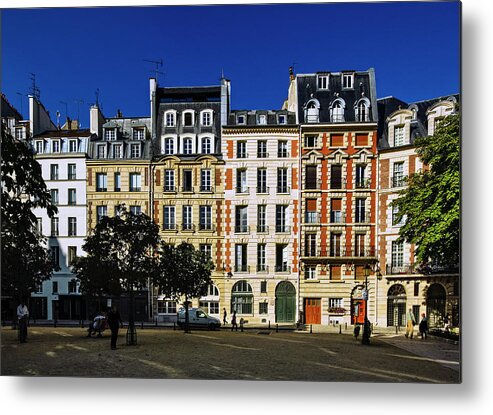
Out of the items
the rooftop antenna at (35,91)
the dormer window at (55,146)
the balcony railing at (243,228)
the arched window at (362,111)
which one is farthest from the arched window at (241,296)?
the rooftop antenna at (35,91)

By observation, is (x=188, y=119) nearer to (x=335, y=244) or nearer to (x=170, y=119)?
(x=170, y=119)

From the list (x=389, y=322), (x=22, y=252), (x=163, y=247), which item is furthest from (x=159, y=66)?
(x=389, y=322)

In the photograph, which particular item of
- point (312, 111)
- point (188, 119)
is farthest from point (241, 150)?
point (312, 111)

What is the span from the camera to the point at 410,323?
6.25 m

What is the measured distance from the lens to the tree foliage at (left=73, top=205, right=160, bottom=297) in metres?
6.51

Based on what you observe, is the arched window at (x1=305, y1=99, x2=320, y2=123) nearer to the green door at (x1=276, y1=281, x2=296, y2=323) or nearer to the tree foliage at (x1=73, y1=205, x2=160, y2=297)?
the green door at (x1=276, y1=281, x2=296, y2=323)

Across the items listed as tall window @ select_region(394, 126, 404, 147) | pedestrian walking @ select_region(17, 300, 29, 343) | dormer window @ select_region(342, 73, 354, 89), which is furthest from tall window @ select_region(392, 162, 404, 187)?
pedestrian walking @ select_region(17, 300, 29, 343)

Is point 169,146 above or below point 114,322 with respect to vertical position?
above

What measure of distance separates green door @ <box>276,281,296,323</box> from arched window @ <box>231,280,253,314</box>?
0.38m

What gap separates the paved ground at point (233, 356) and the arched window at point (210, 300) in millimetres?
335

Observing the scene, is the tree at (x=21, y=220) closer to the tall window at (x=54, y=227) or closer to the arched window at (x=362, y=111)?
the tall window at (x=54, y=227)

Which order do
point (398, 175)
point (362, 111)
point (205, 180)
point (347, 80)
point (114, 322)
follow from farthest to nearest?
point (205, 180), point (114, 322), point (362, 111), point (398, 175), point (347, 80)

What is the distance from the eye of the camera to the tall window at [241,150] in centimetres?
665

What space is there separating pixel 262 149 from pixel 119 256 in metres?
2.44
